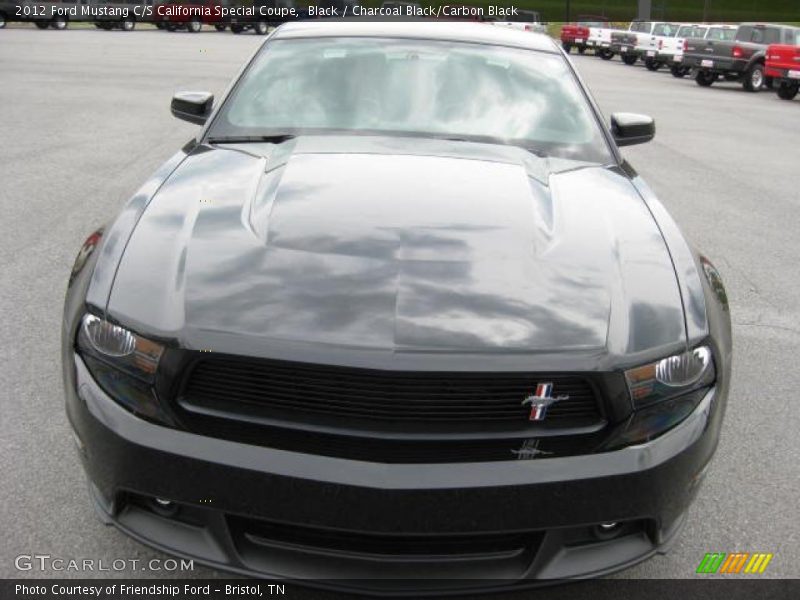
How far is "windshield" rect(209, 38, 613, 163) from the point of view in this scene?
3912mm

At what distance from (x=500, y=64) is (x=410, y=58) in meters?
0.42

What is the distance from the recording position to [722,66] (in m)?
25.5

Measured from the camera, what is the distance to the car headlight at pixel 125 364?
7.93 ft

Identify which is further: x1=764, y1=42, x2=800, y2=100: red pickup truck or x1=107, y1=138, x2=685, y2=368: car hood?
x1=764, y1=42, x2=800, y2=100: red pickup truck

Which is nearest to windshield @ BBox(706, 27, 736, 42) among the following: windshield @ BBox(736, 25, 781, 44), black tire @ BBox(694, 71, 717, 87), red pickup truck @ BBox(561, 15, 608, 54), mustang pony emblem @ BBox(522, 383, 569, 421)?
windshield @ BBox(736, 25, 781, 44)

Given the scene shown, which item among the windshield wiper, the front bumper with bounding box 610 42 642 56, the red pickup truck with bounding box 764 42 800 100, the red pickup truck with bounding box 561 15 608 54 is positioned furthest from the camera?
the red pickup truck with bounding box 561 15 608 54

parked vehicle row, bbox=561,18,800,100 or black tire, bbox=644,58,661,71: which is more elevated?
parked vehicle row, bbox=561,18,800,100

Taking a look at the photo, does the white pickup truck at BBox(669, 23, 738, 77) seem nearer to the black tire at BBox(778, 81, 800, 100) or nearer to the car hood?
the black tire at BBox(778, 81, 800, 100)

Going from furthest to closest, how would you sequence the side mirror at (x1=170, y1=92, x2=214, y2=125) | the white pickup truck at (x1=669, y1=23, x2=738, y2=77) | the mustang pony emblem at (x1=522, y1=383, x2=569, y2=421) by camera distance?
the white pickup truck at (x1=669, y1=23, x2=738, y2=77), the side mirror at (x1=170, y1=92, x2=214, y2=125), the mustang pony emblem at (x1=522, y1=383, x2=569, y2=421)

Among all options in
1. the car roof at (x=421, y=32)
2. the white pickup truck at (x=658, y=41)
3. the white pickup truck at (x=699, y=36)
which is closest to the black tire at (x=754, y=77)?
the white pickup truck at (x=699, y=36)

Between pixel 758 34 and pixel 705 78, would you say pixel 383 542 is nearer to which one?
pixel 758 34

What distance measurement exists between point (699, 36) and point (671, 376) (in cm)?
2957

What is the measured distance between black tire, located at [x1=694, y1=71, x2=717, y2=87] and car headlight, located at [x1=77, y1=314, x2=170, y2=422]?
26.8 m
